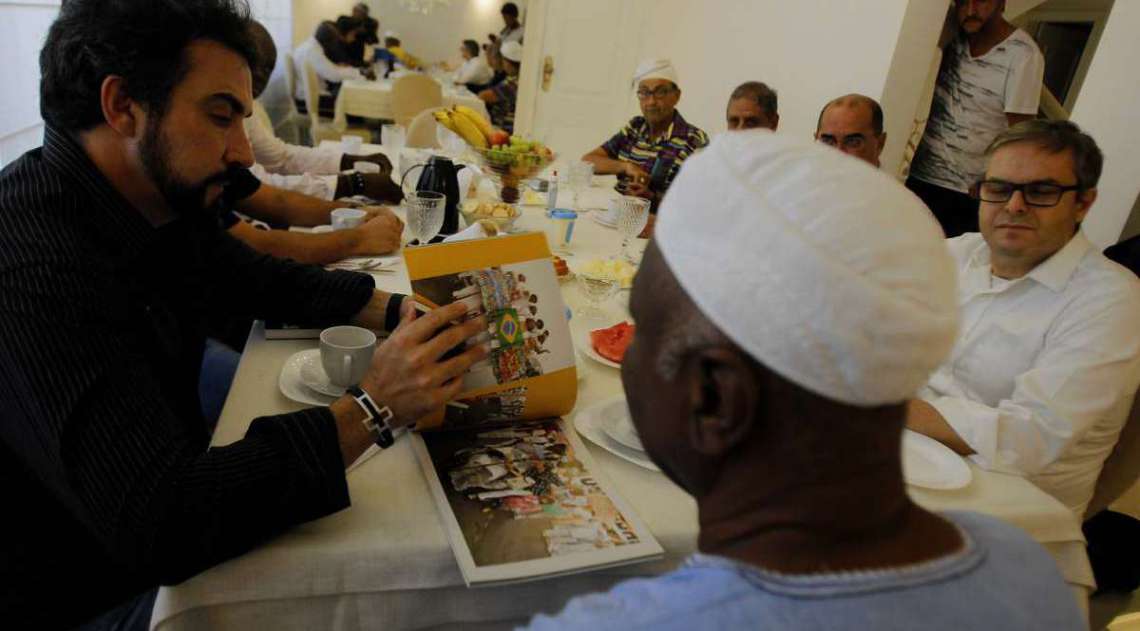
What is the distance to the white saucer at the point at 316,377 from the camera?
1108 millimetres

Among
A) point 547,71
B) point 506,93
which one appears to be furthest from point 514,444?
point 506,93

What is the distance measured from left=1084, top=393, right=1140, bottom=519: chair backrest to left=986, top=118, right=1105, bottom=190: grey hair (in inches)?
19.9

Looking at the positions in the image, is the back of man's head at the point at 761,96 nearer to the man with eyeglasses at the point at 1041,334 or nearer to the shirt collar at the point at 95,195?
the man with eyeglasses at the point at 1041,334

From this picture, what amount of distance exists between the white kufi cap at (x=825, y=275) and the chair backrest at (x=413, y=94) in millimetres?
5434

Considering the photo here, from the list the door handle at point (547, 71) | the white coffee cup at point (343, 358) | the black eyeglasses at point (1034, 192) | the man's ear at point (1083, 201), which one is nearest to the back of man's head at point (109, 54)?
the white coffee cup at point (343, 358)

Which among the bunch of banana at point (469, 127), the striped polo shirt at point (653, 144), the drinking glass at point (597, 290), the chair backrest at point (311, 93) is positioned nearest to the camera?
the drinking glass at point (597, 290)

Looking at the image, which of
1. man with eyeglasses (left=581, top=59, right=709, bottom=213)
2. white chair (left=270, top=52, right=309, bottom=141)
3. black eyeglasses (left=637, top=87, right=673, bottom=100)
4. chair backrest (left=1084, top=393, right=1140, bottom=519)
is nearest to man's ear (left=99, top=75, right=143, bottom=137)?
chair backrest (left=1084, top=393, right=1140, bottom=519)

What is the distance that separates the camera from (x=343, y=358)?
3.57ft

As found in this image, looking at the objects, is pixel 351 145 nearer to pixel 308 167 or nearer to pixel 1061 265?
pixel 308 167

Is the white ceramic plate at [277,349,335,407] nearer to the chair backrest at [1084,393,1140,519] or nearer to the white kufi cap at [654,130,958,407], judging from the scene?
the white kufi cap at [654,130,958,407]

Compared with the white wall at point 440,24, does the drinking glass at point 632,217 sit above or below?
below

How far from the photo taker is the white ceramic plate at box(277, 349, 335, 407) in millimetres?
1087

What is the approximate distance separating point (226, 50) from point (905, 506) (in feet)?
3.77

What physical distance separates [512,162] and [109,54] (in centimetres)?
144
